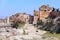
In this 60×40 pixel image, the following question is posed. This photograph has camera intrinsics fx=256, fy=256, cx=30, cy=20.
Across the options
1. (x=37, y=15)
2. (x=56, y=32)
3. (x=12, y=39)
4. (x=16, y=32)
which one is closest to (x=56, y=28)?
(x=56, y=32)

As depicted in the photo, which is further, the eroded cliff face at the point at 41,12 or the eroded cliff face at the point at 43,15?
the eroded cliff face at the point at 41,12

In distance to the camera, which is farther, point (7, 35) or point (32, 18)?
point (32, 18)

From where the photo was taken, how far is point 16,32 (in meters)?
32.9

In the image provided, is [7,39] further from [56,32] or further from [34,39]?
[56,32]

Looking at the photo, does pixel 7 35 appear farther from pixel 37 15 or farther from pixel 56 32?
pixel 37 15

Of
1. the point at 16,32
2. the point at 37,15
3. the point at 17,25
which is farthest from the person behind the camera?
the point at 37,15

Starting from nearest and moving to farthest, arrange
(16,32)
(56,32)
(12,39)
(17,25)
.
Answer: (12,39)
(16,32)
(56,32)
(17,25)

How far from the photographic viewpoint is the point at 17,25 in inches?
1630

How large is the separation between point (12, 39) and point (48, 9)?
3277 centimetres

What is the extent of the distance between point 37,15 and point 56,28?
962 inches

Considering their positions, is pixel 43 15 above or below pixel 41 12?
below

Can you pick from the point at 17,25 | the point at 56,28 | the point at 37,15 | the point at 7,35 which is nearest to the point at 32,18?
the point at 37,15

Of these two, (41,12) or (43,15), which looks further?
(41,12)

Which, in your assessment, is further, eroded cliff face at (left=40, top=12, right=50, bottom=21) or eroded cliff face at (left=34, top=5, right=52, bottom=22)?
eroded cliff face at (left=34, top=5, right=52, bottom=22)
